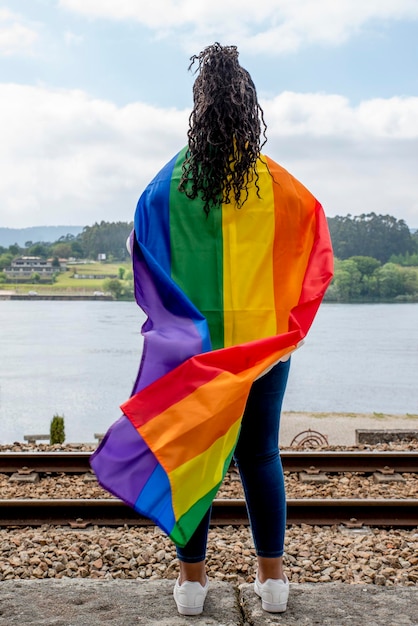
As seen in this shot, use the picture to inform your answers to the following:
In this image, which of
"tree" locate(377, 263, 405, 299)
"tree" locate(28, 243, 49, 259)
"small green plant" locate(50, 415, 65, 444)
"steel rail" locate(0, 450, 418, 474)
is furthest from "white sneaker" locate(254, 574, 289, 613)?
"tree" locate(28, 243, 49, 259)

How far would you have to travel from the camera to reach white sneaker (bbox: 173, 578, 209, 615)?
7.20 feet

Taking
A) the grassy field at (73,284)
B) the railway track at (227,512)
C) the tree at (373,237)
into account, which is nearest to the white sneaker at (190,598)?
the railway track at (227,512)

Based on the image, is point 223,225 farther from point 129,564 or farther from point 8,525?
point 8,525

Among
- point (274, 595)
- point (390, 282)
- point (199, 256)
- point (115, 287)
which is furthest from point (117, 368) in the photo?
point (199, 256)

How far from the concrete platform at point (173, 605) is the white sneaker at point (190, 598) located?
0.07ft

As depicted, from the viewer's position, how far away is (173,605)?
2.26 metres

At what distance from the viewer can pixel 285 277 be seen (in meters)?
2.18

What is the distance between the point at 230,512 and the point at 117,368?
54.0 ft

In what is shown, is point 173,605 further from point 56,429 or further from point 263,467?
point 56,429

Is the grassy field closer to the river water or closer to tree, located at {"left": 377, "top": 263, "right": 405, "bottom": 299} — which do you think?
the river water

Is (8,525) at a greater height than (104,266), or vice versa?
(104,266)

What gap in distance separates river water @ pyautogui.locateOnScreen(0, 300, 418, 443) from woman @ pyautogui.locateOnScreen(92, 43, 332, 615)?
3949 millimetres

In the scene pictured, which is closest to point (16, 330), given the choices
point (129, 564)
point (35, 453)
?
point (35, 453)

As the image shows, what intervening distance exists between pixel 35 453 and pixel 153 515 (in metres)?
3.27
